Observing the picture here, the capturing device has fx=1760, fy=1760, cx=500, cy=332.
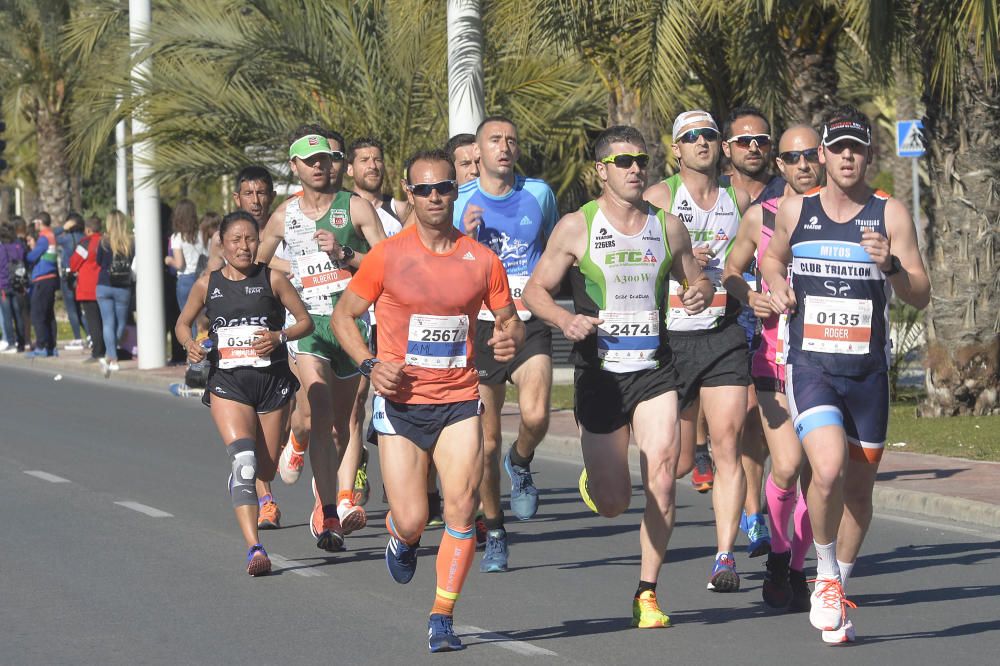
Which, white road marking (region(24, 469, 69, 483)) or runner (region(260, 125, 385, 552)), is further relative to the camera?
white road marking (region(24, 469, 69, 483))

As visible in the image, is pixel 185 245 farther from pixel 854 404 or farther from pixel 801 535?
pixel 854 404

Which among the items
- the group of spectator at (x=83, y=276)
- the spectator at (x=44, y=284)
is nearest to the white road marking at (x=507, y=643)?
the group of spectator at (x=83, y=276)

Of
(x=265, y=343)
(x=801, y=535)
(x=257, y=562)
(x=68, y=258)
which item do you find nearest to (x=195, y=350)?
(x=265, y=343)

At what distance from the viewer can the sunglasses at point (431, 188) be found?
23.6ft

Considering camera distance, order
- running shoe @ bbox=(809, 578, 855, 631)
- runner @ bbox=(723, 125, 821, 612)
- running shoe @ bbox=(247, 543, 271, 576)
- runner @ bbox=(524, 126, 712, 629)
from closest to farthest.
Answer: running shoe @ bbox=(809, 578, 855, 631), runner @ bbox=(524, 126, 712, 629), runner @ bbox=(723, 125, 821, 612), running shoe @ bbox=(247, 543, 271, 576)

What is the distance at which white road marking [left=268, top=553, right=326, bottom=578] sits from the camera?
8.98 meters

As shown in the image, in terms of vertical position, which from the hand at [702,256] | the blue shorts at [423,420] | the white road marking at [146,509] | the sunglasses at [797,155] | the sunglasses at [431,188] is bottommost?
the white road marking at [146,509]

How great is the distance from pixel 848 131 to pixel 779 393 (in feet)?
5.69

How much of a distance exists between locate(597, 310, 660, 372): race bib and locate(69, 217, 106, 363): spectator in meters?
17.3

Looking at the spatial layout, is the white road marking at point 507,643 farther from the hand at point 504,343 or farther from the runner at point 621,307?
the hand at point 504,343

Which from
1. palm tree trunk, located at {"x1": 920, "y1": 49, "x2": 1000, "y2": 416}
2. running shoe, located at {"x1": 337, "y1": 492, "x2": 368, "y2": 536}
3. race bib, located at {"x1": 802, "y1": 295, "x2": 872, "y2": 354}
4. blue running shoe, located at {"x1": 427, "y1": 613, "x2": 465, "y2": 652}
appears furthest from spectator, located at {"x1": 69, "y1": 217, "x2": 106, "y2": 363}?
race bib, located at {"x1": 802, "y1": 295, "x2": 872, "y2": 354}

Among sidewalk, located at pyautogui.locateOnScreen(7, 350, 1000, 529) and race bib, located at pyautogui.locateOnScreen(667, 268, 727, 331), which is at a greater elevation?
race bib, located at pyautogui.locateOnScreen(667, 268, 727, 331)

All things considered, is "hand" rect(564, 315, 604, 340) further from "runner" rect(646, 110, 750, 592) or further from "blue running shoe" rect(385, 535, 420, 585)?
"runner" rect(646, 110, 750, 592)

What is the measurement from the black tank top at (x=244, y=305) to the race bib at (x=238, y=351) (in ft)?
0.15
